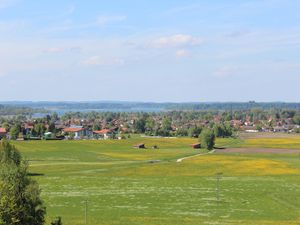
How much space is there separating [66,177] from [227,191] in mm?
26146

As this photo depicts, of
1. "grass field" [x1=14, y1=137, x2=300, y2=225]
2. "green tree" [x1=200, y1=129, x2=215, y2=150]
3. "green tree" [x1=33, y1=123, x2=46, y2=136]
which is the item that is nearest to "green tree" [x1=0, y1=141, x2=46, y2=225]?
"grass field" [x1=14, y1=137, x2=300, y2=225]

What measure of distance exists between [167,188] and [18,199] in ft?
120

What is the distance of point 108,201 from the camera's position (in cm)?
5991

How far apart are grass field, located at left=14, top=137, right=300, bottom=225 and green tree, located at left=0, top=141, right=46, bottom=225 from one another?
10.0 metres

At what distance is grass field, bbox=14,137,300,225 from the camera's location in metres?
51.4

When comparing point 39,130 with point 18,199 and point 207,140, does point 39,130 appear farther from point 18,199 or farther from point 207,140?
point 18,199

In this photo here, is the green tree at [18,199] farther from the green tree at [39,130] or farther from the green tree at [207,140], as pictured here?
the green tree at [39,130]

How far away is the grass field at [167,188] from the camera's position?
51.4 metres

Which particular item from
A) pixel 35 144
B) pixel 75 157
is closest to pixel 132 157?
pixel 75 157

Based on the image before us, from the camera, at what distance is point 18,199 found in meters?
35.3

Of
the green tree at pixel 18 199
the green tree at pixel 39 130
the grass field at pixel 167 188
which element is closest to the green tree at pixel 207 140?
the grass field at pixel 167 188

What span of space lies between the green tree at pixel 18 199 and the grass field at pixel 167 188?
10018mm

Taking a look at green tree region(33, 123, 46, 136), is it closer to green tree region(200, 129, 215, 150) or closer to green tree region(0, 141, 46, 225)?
green tree region(200, 129, 215, 150)

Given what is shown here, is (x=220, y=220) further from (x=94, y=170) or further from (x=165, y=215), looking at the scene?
(x=94, y=170)
